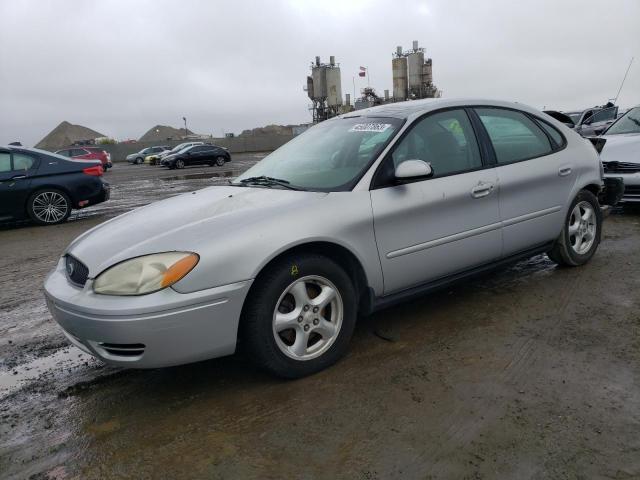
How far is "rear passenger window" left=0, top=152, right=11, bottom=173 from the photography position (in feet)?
29.6

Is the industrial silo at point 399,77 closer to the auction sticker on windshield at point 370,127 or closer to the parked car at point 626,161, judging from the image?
the parked car at point 626,161

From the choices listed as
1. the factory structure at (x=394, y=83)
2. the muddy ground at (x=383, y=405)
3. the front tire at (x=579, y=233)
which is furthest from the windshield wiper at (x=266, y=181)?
the factory structure at (x=394, y=83)

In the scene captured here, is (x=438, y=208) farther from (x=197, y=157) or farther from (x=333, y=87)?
(x=333, y=87)

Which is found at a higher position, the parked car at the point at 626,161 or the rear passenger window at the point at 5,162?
the rear passenger window at the point at 5,162

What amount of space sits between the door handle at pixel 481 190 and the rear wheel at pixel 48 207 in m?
8.28

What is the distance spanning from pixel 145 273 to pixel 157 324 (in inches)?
10.7

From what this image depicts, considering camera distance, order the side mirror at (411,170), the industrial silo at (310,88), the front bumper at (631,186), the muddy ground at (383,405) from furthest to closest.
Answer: the industrial silo at (310,88) → the front bumper at (631,186) → the side mirror at (411,170) → the muddy ground at (383,405)

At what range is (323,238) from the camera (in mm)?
2945

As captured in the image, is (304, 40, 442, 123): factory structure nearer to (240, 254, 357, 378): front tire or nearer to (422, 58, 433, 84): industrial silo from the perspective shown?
(422, 58, 433, 84): industrial silo

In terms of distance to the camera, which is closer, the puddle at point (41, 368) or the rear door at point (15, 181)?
the puddle at point (41, 368)

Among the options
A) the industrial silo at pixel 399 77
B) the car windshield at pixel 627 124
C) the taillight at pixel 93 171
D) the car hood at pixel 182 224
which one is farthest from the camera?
the industrial silo at pixel 399 77

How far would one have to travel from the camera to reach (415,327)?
3631 millimetres

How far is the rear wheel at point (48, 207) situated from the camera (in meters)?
9.32

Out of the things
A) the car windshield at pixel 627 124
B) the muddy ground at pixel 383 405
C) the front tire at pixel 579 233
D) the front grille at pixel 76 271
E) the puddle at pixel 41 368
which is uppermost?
the car windshield at pixel 627 124
